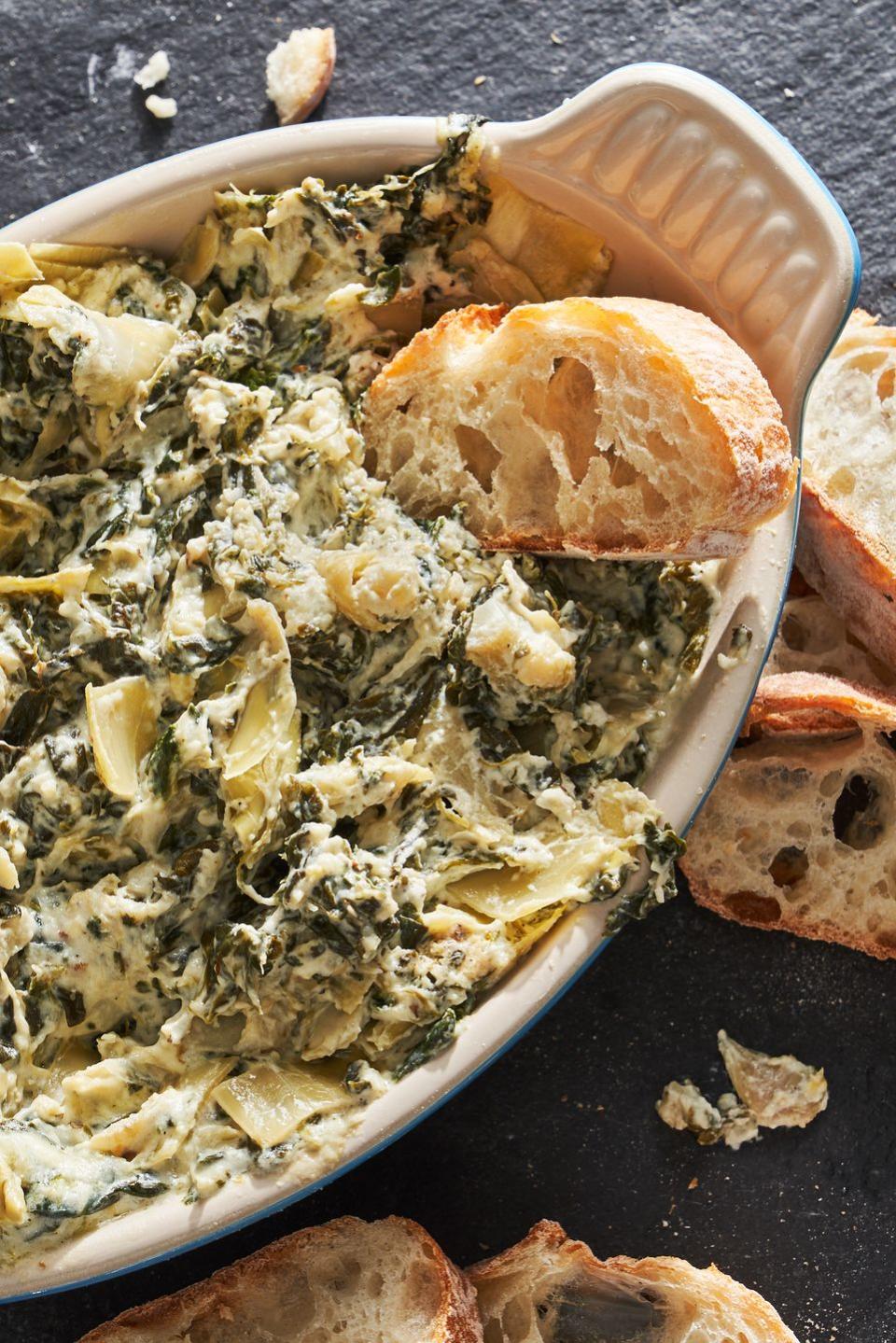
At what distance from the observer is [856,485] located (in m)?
2.81

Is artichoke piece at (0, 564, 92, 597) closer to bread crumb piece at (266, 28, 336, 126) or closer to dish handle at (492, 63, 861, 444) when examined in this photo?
dish handle at (492, 63, 861, 444)

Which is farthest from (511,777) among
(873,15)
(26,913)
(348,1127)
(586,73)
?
(873,15)

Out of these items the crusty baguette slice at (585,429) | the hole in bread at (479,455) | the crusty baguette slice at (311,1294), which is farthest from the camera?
the crusty baguette slice at (311,1294)

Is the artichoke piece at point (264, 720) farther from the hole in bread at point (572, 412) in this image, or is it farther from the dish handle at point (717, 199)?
the dish handle at point (717, 199)

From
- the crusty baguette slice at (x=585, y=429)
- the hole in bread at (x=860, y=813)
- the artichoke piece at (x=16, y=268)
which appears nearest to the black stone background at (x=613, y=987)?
the hole in bread at (x=860, y=813)

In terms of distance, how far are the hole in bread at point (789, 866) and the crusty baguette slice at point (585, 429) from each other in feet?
2.88

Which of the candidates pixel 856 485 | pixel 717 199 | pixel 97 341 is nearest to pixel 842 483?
pixel 856 485

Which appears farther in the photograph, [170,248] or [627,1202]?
[627,1202]

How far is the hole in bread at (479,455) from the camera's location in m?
2.45

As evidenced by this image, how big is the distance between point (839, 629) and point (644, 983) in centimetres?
85

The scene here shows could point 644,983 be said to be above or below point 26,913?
below

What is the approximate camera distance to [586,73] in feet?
9.77

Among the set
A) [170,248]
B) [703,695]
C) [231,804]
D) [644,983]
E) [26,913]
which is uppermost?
[170,248]

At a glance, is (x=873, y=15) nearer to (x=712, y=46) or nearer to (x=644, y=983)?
(x=712, y=46)
